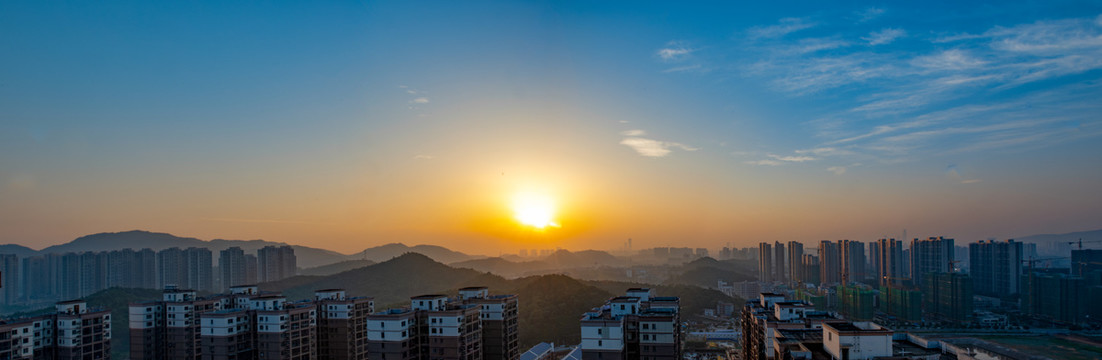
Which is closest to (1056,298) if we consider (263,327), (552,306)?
(552,306)

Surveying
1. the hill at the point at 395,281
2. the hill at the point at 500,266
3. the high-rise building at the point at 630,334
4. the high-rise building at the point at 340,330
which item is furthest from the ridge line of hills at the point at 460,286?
the hill at the point at 500,266

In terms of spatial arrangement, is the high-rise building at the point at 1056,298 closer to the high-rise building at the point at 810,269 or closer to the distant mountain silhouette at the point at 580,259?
the high-rise building at the point at 810,269

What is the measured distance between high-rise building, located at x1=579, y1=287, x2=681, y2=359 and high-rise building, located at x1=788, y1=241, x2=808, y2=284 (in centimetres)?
6127

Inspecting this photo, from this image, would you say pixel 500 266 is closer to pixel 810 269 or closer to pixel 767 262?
pixel 767 262

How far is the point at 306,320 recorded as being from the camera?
1872 cm

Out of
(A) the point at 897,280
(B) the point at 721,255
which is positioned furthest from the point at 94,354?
(B) the point at 721,255

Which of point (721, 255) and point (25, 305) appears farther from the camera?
point (721, 255)

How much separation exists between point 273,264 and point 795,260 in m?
62.3

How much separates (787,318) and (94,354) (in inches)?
891

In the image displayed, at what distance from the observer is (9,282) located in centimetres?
5394

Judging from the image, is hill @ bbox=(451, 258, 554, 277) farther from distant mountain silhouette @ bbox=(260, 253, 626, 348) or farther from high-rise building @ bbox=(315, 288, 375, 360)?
high-rise building @ bbox=(315, 288, 375, 360)

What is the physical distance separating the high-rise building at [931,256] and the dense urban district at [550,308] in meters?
0.15

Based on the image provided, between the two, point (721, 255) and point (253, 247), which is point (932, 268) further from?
point (253, 247)

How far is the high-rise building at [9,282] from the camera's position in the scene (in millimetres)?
53781
